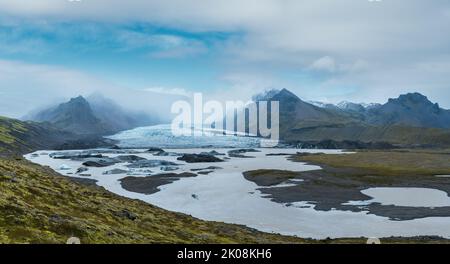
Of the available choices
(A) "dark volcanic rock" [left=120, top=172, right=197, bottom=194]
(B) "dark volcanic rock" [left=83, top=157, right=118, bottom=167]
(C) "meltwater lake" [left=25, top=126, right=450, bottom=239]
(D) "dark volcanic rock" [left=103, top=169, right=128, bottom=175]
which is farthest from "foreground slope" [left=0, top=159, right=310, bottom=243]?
(B) "dark volcanic rock" [left=83, top=157, right=118, bottom=167]

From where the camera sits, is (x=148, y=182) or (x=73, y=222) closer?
(x=73, y=222)

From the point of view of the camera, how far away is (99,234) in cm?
3262

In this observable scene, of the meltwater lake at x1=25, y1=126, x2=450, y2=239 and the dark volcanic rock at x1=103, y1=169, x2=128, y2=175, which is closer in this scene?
the meltwater lake at x1=25, y1=126, x2=450, y2=239

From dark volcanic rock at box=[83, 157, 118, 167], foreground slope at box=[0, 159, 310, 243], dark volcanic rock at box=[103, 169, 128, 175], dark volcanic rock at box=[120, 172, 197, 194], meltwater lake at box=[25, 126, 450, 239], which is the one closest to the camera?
foreground slope at box=[0, 159, 310, 243]

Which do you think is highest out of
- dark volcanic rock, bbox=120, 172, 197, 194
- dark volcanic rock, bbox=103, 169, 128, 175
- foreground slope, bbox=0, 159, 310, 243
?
foreground slope, bbox=0, 159, 310, 243

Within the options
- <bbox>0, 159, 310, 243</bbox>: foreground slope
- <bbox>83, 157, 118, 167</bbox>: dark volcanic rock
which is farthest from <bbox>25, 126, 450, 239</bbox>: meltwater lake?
<bbox>83, 157, 118, 167</bbox>: dark volcanic rock

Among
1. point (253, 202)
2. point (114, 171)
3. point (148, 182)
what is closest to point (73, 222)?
point (253, 202)

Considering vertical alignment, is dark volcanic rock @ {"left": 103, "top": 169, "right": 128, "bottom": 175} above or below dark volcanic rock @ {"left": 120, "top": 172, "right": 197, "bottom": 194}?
below

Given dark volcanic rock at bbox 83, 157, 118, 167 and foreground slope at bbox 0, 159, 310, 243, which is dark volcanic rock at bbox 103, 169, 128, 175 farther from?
foreground slope at bbox 0, 159, 310, 243

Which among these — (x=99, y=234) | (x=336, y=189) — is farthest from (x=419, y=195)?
(x=99, y=234)

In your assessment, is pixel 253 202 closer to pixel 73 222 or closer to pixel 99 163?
pixel 73 222

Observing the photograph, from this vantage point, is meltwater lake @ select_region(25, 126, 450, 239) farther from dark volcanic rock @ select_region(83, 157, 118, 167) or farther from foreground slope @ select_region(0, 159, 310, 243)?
dark volcanic rock @ select_region(83, 157, 118, 167)

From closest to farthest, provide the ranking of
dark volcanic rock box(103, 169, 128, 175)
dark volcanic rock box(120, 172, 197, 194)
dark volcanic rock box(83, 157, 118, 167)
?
1. dark volcanic rock box(120, 172, 197, 194)
2. dark volcanic rock box(103, 169, 128, 175)
3. dark volcanic rock box(83, 157, 118, 167)
